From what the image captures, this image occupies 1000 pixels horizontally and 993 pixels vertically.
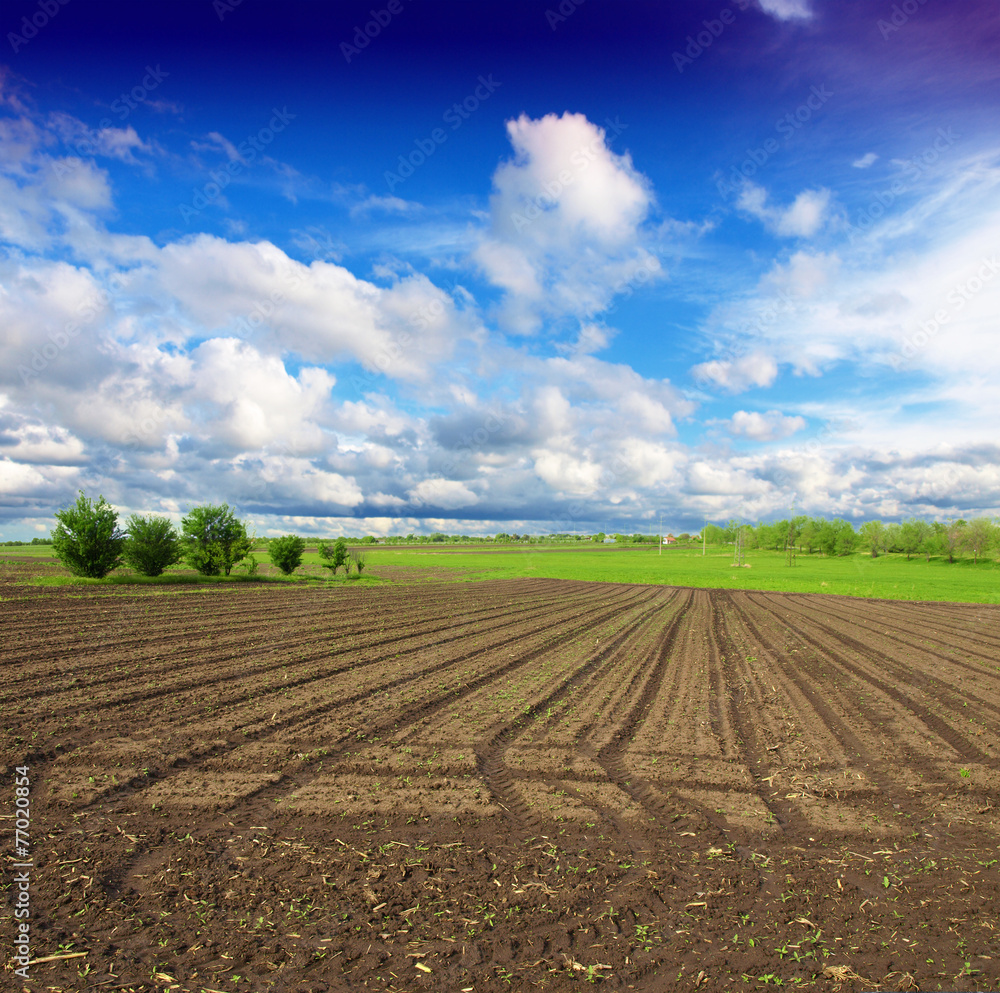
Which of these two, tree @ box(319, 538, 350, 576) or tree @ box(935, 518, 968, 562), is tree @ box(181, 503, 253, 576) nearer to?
tree @ box(319, 538, 350, 576)

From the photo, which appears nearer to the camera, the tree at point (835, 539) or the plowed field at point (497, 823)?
the plowed field at point (497, 823)

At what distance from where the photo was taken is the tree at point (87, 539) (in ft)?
102

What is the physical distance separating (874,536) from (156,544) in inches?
5642

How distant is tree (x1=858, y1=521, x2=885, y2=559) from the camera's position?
419ft

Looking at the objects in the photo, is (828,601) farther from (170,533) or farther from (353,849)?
(170,533)

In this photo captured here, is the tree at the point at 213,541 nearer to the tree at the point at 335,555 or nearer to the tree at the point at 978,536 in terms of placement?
the tree at the point at 335,555

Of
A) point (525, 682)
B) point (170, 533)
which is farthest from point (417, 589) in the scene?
point (525, 682)

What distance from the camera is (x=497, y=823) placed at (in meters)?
6.10

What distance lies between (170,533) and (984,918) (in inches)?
1589

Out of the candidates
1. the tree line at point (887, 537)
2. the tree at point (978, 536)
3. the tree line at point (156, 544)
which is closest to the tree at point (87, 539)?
the tree line at point (156, 544)

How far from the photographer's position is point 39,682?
11023 mm

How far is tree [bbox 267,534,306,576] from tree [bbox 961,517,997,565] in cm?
11695
